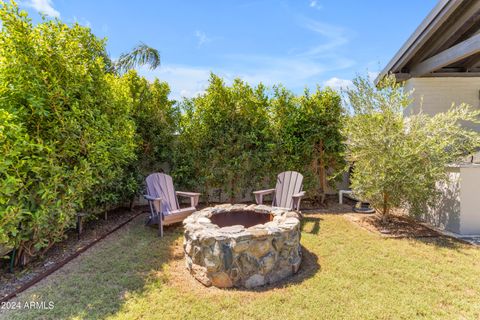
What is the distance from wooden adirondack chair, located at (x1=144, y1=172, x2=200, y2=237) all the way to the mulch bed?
3.05ft

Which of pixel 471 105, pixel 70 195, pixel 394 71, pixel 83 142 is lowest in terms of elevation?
pixel 70 195

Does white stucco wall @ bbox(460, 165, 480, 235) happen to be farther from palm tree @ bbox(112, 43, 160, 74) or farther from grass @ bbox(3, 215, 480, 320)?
palm tree @ bbox(112, 43, 160, 74)

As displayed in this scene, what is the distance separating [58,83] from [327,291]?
13.1 feet

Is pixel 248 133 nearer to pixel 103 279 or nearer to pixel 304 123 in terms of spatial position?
pixel 304 123

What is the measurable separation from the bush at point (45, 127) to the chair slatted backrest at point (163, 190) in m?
1.23

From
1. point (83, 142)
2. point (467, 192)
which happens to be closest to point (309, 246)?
point (467, 192)

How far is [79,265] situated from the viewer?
10.8 ft

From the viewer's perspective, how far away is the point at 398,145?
172 inches

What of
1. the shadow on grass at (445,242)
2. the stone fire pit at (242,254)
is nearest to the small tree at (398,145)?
the shadow on grass at (445,242)

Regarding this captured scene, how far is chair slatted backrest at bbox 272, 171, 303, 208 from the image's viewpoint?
17.3ft

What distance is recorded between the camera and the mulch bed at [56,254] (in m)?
2.88

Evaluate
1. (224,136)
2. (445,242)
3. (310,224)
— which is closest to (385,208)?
(445,242)

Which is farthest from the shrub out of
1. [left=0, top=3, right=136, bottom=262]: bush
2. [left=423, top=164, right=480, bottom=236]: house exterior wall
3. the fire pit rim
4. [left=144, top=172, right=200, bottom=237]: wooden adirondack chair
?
[left=0, top=3, right=136, bottom=262]: bush

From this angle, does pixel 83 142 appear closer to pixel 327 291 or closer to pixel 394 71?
pixel 327 291
